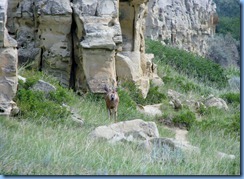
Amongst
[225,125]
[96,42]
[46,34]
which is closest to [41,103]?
[96,42]

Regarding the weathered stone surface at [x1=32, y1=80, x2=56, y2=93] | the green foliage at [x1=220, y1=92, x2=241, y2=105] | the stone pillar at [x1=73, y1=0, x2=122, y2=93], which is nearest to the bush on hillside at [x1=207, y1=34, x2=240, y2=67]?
the green foliage at [x1=220, y1=92, x2=241, y2=105]

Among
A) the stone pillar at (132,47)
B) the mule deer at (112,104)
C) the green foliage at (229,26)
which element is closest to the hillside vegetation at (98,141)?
the mule deer at (112,104)

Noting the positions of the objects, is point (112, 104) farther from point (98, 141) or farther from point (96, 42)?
point (98, 141)

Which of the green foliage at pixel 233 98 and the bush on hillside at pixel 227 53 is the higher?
the bush on hillside at pixel 227 53

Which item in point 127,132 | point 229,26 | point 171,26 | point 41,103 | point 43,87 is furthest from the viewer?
point 171,26

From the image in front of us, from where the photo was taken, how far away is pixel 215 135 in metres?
3.91

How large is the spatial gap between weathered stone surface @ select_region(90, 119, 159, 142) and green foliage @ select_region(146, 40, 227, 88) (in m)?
0.84

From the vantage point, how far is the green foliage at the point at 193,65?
5.57 m

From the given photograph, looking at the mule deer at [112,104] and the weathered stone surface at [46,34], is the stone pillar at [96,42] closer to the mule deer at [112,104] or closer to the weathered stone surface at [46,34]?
the weathered stone surface at [46,34]

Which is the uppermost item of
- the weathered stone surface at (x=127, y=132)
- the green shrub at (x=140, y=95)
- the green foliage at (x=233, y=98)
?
the green foliage at (x=233, y=98)

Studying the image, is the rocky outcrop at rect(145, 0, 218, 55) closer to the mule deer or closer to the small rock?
the mule deer

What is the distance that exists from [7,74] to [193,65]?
2881mm

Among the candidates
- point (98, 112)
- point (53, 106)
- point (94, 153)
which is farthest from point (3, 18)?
point (94, 153)

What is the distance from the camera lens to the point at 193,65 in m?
8.45
